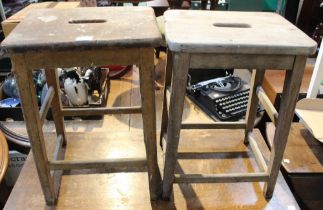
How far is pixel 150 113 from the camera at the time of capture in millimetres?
968

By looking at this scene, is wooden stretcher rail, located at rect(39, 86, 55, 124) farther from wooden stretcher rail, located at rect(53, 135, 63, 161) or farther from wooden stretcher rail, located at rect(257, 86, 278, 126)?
wooden stretcher rail, located at rect(257, 86, 278, 126)

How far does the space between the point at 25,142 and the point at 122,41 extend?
3.58 feet

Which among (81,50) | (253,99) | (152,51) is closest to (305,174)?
(253,99)

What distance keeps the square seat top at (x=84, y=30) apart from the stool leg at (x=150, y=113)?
6cm

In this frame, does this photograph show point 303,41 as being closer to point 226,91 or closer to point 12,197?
point 226,91

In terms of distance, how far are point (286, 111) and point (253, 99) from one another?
34 cm

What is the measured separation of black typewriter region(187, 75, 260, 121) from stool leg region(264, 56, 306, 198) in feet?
2.10

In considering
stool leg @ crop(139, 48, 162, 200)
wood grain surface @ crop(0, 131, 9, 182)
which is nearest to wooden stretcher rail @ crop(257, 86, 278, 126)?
stool leg @ crop(139, 48, 162, 200)

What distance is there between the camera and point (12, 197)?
112cm

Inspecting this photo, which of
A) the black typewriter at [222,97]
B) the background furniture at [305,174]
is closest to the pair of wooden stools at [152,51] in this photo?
the background furniture at [305,174]

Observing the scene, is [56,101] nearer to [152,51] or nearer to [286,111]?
[152,51]

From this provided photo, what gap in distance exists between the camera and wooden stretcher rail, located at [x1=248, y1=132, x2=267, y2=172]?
1161 mm

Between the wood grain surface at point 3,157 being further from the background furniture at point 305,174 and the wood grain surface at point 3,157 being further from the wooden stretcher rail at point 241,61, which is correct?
the background furniture at point 305,174

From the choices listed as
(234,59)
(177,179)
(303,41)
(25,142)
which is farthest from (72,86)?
(303,41)
